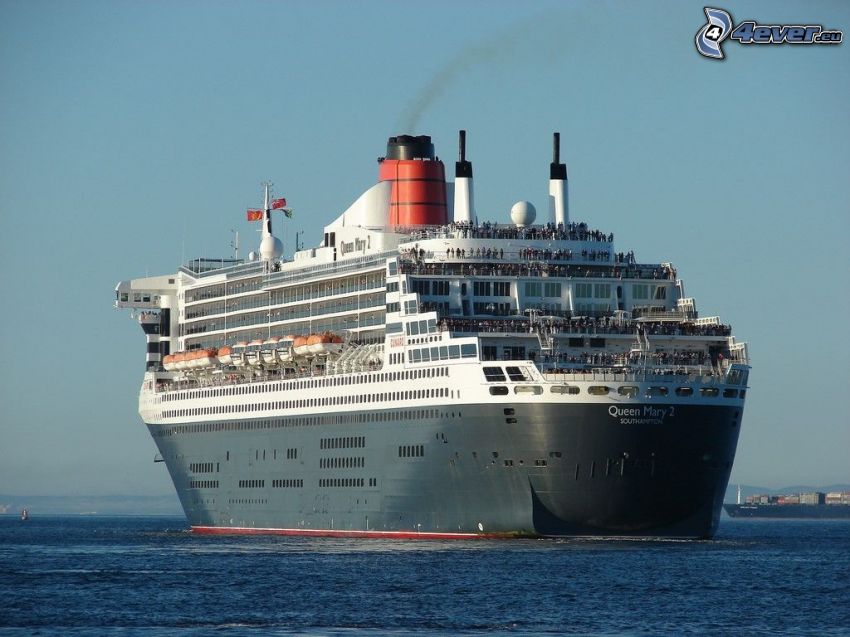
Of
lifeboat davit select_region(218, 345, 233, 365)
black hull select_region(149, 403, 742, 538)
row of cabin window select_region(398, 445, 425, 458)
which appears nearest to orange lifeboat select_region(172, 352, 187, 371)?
lifeboat davit select_region(218, 345, 233, 365)

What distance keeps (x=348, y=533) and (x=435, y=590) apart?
3097 centimetres

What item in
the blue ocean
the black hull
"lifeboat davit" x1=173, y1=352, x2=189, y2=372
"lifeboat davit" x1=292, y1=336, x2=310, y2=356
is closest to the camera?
the blue ocean

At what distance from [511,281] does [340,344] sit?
1221 cm

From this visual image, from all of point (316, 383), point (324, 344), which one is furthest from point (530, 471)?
point (324, 344)

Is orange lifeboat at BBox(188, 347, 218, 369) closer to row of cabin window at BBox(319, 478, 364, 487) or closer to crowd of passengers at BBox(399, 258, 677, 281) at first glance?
row of cabin window at BBox(319, 478, 364, 487)

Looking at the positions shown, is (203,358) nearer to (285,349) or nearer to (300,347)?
(285,349)

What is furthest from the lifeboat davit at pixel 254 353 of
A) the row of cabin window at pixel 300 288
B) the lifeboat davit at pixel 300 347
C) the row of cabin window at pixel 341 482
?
the row of cabin window at pixel 341 482

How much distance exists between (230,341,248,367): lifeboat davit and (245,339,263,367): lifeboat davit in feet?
0.99

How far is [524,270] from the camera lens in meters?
101

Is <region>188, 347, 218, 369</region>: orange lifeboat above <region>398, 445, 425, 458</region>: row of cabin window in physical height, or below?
above

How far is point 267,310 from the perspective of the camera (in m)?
119

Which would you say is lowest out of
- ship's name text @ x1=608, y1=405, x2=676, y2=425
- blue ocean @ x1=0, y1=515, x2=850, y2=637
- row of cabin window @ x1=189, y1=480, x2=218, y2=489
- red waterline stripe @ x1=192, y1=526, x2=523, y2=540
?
blue ocean @ x1=0, y1=515, x2=850, y2=637

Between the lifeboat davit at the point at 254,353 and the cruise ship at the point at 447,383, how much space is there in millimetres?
230

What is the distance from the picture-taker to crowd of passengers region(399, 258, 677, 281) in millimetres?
100562
